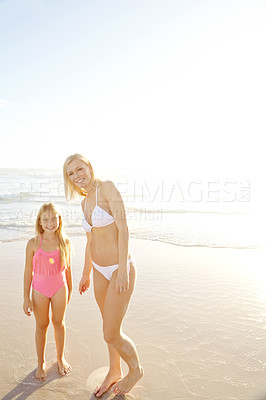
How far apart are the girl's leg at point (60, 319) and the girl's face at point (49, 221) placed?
0.61 meters

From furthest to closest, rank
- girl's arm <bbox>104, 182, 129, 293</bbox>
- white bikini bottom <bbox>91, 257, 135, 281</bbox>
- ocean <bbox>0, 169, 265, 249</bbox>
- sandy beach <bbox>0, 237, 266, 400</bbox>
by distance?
ocean <bbox>0, 169, 265, 249</bbox> → sandy beach <bbox>0, 237, 266, 400</bbox> → white bikini bottom <bbox>91, 257, 135, 281</bbox> → girl's arm <bbox>104, 182, 129, 293</bbox>

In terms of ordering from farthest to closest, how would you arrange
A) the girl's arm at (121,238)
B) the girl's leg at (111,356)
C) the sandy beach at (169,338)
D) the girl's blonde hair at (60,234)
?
the girl's blonde hair at (60,234), the sandy beach at (169,338), the girl's leg at (111,356), the girl's arm at (121,238)

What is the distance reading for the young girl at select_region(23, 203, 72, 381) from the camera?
10.8 ft

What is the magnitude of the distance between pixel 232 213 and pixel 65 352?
1222cm

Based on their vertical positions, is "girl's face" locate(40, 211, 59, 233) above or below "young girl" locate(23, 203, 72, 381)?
above

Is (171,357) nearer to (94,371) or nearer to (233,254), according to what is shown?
(94,371)

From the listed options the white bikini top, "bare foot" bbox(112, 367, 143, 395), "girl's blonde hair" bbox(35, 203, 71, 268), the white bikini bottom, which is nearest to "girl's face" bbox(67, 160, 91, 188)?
the white bikini top

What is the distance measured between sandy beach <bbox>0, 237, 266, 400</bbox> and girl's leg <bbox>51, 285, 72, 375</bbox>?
0.31 feet

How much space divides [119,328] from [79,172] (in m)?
1.43

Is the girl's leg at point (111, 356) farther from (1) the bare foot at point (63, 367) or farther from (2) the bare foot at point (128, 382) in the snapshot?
(1) the bare foot at point (63, 367)

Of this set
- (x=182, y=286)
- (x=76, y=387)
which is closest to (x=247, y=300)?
(x=182, y=286)

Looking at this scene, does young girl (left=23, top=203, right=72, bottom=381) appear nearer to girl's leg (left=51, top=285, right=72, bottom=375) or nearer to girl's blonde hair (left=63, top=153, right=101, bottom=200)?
girl's leg (left=51, top=285, right=72, bottom=375)

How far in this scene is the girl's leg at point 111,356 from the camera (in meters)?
3.09

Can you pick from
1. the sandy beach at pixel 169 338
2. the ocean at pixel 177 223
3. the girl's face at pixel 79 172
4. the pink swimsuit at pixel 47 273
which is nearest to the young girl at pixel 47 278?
the pink swimsuit at pixel 47 273
